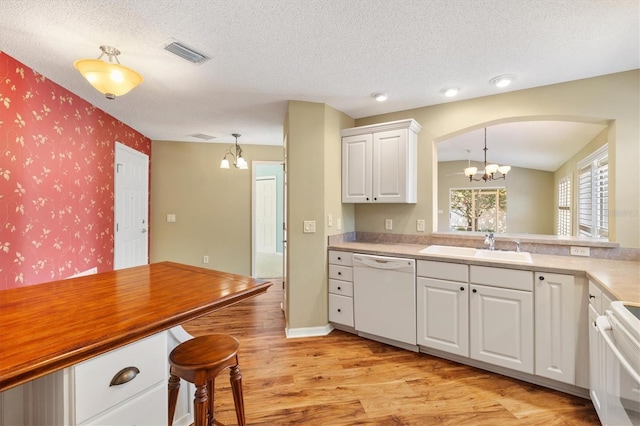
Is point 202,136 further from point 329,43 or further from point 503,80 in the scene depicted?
point 503,80

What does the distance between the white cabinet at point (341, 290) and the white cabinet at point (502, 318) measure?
1.05m

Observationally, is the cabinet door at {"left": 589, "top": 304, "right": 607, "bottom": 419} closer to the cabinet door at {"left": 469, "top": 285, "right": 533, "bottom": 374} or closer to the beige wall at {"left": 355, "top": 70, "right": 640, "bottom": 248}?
the cabinet door at {"left": 469, "top": 285, "right": 533, "bottom": 374}

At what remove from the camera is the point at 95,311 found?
93 cm

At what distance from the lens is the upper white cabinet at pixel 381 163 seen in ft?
9.09

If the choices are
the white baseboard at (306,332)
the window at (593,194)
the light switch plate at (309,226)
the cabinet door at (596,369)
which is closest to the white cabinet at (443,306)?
the cabinet door at (596,369)

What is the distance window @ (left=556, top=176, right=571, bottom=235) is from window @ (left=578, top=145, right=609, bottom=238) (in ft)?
2.36

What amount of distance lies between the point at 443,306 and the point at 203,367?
6.05 feet

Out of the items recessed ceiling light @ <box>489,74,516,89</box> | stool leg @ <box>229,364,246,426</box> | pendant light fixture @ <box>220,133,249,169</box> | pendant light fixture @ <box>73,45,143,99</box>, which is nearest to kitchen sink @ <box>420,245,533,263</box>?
recessed ceiling light @ <box>489,74,516,89</box>

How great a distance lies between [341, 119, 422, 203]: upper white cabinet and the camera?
9.09 ft

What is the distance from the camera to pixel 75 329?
79cm

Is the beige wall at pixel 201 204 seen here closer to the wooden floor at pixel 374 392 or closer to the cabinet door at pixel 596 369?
the wooden floor at pixel 374 392

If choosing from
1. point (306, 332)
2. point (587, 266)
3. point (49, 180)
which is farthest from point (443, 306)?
point (49, 180)

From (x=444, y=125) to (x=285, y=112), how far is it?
5.44 feet

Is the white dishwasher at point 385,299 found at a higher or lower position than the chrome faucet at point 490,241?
lower
